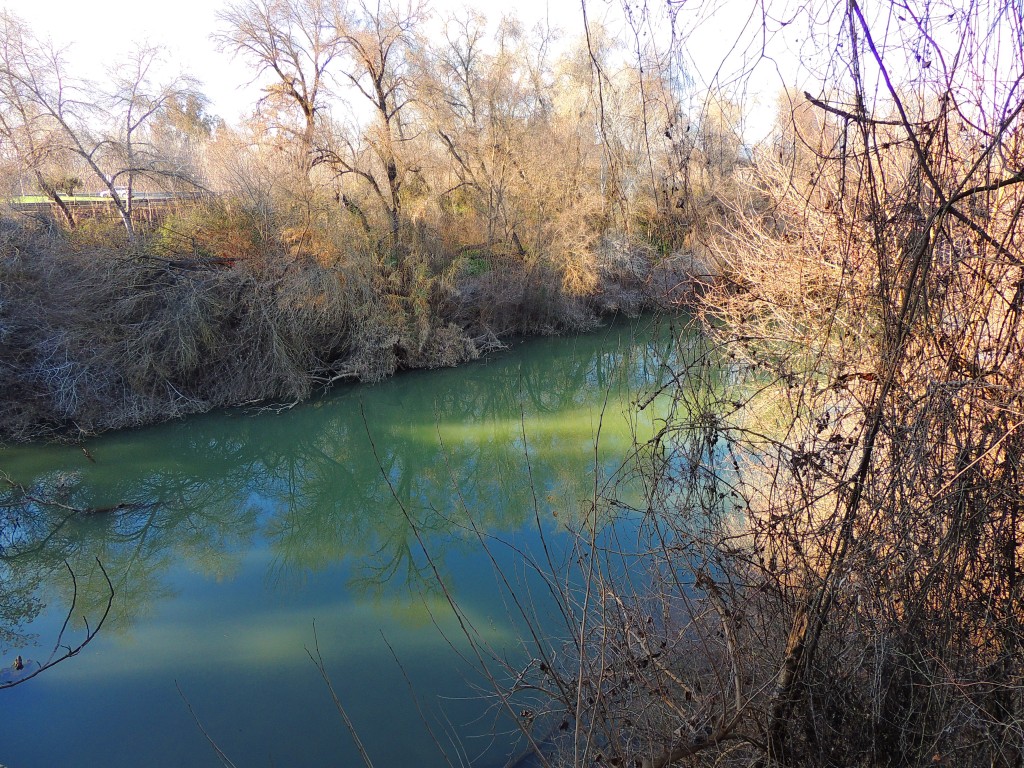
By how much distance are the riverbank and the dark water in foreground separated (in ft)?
1.96

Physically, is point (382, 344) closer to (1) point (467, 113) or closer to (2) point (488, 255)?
(2) point (488, 255)

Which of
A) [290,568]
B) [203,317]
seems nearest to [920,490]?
[290,568]

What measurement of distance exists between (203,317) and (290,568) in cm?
598

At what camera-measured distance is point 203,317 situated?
11125 millimetres

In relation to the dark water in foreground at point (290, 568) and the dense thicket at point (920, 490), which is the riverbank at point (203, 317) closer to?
the dark water in foreground at point (290, 568)

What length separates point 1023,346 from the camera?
1621 millimetres

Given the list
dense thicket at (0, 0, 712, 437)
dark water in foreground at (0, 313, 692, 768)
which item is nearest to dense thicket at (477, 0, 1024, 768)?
dark water in foreground at (0, 313, 692, 768)

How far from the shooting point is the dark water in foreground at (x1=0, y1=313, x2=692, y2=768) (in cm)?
444

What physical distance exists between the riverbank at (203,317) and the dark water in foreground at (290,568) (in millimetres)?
596

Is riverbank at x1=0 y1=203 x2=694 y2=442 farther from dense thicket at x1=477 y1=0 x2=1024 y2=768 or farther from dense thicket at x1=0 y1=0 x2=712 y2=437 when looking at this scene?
dense thicket at x1=477 y1=0 x2=1024 y2=768

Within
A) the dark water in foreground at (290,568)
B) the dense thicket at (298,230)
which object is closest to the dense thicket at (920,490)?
the dark water in foreground at (290,568)

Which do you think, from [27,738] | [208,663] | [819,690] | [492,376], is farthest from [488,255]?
[819,690]

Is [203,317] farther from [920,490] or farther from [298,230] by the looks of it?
[920,490]

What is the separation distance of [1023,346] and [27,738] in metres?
6.00
